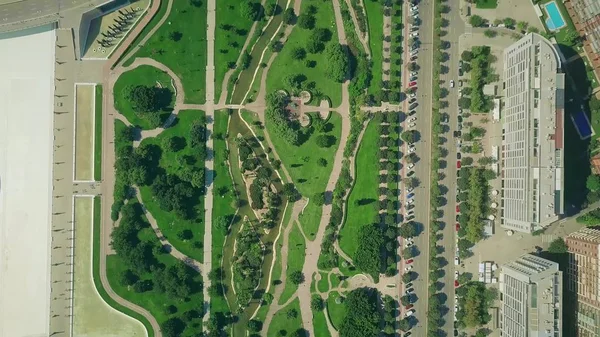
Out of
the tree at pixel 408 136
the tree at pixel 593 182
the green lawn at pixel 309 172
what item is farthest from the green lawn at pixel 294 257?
the tree at pixel 593 182

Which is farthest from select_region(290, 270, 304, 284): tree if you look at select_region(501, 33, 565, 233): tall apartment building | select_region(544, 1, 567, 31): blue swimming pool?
select_region(544, 1, 567, 31): blue swimming pool

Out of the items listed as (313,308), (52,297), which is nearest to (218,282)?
(313,308)

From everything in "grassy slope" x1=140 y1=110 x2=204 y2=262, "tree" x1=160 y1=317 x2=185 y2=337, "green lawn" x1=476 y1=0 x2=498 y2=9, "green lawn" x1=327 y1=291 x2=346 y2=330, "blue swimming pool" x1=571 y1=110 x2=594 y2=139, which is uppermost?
"green lawn" x1=476 y1=0 x2=498 y2=9

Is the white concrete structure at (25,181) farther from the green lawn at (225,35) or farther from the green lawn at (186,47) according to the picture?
the green lawn at (225,35)

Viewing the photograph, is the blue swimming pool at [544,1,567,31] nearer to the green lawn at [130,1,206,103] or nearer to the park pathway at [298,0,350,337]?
the park pathway at [298,0,350,337]

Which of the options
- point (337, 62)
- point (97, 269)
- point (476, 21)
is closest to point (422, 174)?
point (337, 62)

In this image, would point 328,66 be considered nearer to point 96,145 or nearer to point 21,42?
point 96,145
